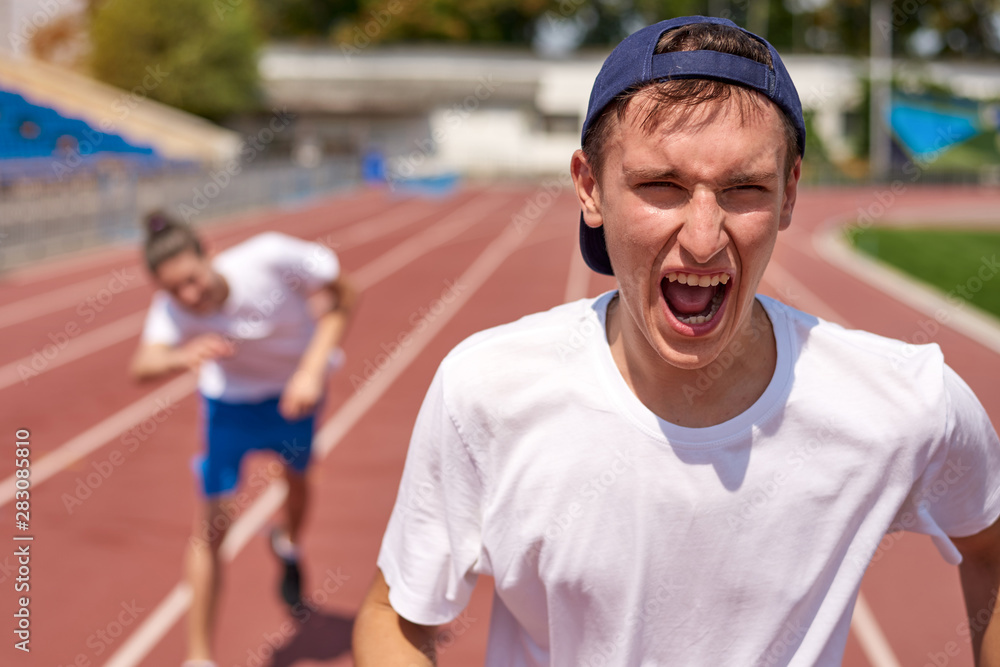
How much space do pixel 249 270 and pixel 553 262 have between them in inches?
549

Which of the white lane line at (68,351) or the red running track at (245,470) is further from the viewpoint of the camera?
the white lane line at (68,351)

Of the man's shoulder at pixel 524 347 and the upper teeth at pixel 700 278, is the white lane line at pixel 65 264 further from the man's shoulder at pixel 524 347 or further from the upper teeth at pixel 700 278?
the upper teeth at pixel 700 278

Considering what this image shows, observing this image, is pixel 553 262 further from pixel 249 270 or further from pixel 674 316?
pixel 674 316

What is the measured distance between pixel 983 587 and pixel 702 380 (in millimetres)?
592

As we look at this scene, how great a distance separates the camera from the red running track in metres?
4.76

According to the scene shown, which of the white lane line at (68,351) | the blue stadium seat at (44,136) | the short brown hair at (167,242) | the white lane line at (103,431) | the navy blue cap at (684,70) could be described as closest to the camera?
the navy blue cap at (684,70)

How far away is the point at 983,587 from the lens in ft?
5.47

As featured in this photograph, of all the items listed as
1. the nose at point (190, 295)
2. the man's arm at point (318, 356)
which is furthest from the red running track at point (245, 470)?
the nose at point (190, 295)

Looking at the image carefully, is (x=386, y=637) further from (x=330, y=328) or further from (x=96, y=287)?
(x=96, y=287)

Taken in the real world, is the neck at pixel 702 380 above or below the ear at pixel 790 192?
below

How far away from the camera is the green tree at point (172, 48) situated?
127 feet

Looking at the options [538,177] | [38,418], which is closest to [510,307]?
[38,418]

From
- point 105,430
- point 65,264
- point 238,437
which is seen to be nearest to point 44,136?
point 65,264

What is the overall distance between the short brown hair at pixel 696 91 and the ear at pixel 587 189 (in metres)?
0.06
